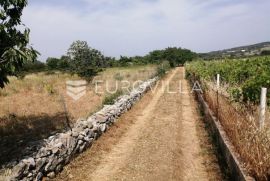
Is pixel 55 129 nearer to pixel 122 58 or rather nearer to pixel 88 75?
pixel 88 75

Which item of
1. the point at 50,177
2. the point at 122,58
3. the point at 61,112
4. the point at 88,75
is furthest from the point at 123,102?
the point at 122,58

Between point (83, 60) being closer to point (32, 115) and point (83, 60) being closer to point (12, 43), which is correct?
point (32, 115)

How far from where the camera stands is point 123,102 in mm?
15164

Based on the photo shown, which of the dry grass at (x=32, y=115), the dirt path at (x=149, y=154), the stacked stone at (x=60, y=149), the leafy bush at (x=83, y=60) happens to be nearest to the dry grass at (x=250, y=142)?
the dirt path at (x=149, y=154)

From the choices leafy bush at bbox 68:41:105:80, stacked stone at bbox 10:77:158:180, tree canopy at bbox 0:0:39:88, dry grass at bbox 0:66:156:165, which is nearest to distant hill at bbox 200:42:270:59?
leafy bush at bbox 68:41:105:80

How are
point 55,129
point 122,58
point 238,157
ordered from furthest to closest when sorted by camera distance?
point 122,58 → point 55,129 → point 238,157

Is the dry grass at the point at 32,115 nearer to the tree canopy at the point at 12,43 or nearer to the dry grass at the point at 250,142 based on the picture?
the tree canopy at the point at 12,43

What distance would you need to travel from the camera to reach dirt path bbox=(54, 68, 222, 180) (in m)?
7.83

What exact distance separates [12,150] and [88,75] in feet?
63.4

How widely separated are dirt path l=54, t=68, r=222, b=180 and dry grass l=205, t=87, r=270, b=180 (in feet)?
3.23

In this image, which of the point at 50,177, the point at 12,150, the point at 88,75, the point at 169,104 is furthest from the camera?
the point at 88,75

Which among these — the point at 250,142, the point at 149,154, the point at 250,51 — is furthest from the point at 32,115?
the point at 250,51

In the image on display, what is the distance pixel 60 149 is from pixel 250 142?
4143mm

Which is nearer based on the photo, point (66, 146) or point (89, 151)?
point (66, 146)
